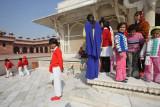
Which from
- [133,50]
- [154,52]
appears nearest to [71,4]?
[133,50]

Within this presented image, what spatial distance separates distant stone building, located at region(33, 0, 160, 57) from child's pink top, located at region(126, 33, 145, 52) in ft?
8.88

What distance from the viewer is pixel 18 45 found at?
25.8 meters

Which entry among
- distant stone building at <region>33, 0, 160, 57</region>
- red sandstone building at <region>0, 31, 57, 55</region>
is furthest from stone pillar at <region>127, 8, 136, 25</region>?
red sandstone building at <region>0, 31, 57, 55</region>

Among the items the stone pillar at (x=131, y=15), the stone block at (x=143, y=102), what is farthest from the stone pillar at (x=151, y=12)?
the stone block at (x=143, y=102)

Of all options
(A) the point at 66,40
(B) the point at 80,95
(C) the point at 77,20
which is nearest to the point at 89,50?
(B) the point at 80,95

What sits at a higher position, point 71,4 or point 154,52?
point 71,4

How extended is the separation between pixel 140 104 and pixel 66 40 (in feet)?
24.9

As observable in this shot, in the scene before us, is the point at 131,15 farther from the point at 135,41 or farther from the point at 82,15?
the point at 82,15

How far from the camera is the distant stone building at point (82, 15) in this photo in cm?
426

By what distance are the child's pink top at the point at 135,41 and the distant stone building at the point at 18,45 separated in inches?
1128

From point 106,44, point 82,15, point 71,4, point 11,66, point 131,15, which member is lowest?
point 11,66

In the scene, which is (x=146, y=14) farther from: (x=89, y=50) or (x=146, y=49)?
(x=89, y=50)

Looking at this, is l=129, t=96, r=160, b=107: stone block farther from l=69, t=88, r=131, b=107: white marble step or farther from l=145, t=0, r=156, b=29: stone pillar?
l=145, t=0, r=156, b=29: stone pillar

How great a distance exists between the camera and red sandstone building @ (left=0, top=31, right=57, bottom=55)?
20703 mm
